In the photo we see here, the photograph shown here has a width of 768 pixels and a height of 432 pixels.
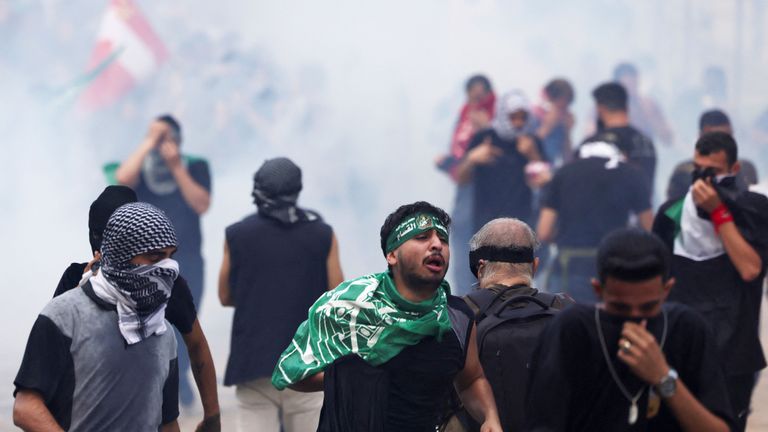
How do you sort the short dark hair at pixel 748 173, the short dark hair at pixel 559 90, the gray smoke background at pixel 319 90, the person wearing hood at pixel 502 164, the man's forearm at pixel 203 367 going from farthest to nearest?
the gray smoke background at pixel 319 90 < the short dark hair at pixel 559 90 < the person wearing hood at pixel 502 164 < the short dark hair at pixel 748 173 < the man's forearm at pixel 203 367

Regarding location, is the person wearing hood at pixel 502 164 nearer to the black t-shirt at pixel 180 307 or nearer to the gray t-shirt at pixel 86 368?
the black t-shirt at pixel 180 307

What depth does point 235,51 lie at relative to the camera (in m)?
14.8

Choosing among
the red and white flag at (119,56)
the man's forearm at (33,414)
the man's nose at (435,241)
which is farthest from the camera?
the red and white flag at (119,56)

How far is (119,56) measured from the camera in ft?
44.9

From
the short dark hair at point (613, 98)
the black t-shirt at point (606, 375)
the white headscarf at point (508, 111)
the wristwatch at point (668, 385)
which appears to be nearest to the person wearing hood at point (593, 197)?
the short dark hair at point (613, 98)

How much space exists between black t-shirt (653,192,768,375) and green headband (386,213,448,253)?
174 centimetres

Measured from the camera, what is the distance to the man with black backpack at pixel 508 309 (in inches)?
160

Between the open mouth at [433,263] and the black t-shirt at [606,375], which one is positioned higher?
the open mouth at [433,263]

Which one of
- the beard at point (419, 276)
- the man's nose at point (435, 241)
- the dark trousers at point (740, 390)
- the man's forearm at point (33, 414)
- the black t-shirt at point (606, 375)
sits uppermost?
the man's nose at point (435, 241)

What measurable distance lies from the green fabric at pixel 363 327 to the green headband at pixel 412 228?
10cm

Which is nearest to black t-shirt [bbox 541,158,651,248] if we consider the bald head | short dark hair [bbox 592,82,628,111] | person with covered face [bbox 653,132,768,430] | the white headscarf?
short dark hair [bbox 592,82,628,111]

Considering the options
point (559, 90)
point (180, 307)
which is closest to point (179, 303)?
point (180, 307)

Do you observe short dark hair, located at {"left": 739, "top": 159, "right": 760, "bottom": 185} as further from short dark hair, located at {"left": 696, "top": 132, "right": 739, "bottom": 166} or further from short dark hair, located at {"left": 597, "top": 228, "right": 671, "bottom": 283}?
short dark hair, located at {"left": 597, "top": 228, "right": 671, "bottom": 283}

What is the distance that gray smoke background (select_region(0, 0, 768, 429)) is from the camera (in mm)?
13750
